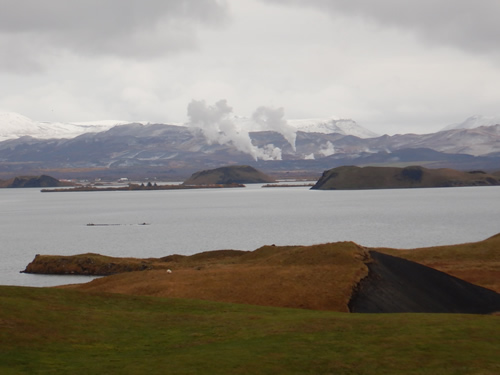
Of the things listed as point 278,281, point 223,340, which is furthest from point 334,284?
point 223,340

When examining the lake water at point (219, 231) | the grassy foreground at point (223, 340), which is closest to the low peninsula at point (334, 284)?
the grassy foreground at point (223, 340)

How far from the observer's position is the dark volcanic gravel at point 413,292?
42000 mm

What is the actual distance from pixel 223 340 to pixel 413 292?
848 inches

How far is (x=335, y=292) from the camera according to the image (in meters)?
42.0

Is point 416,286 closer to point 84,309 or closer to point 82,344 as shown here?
point 84,309

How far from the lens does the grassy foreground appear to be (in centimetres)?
2217

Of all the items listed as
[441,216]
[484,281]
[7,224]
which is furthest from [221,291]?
[7,224]

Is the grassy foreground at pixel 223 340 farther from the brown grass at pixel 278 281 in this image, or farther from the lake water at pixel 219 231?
the lake water at pixel 219 231

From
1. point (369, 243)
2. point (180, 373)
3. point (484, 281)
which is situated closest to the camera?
point (180, 373)

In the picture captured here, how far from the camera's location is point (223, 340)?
2677 centimetres

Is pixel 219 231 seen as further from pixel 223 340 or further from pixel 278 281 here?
pixel 223 340

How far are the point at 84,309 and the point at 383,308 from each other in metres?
17.5

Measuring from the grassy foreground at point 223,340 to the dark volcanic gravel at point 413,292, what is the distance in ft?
31.6

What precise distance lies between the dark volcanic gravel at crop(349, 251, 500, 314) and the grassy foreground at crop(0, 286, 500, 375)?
962 cm
